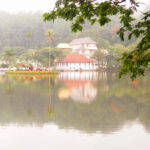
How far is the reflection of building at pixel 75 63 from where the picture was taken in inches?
2507

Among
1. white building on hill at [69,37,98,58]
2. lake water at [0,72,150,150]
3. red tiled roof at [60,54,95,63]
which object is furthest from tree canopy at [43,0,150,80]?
white building on hill at [69,37,98,58]

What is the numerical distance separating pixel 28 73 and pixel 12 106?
107ft

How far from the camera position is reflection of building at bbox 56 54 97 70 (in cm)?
6369

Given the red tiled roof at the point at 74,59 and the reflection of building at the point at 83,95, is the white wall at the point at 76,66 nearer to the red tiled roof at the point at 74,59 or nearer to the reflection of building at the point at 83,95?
the red tiled roof at the point at 74,59

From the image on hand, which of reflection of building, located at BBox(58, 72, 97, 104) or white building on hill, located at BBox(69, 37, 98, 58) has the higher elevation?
white building on hill, located at BBox(69, 37, 98, 58)

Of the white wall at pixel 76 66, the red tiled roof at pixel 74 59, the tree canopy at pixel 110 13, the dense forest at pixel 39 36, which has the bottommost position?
the white wall at pixel 76 66

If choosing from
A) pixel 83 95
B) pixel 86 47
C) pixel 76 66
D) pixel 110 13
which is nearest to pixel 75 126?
pixel 110 13

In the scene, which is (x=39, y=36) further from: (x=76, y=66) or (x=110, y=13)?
(x=110, y=13)

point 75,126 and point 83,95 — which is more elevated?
point 75,126

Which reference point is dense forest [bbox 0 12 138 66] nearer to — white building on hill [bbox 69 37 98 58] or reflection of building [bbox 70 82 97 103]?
white building on hill [bbox 69 37 98 58]

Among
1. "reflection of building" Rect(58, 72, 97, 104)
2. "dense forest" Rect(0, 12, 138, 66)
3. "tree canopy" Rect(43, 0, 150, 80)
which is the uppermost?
"dense forest" Rect(0, 12, 138, 66)

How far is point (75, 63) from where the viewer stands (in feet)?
210

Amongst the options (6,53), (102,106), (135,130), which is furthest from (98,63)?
(135,130)

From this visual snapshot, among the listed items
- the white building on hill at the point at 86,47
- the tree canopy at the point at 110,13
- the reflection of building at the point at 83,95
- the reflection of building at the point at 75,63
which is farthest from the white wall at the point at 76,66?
the tree canopy at the point at 110,13
